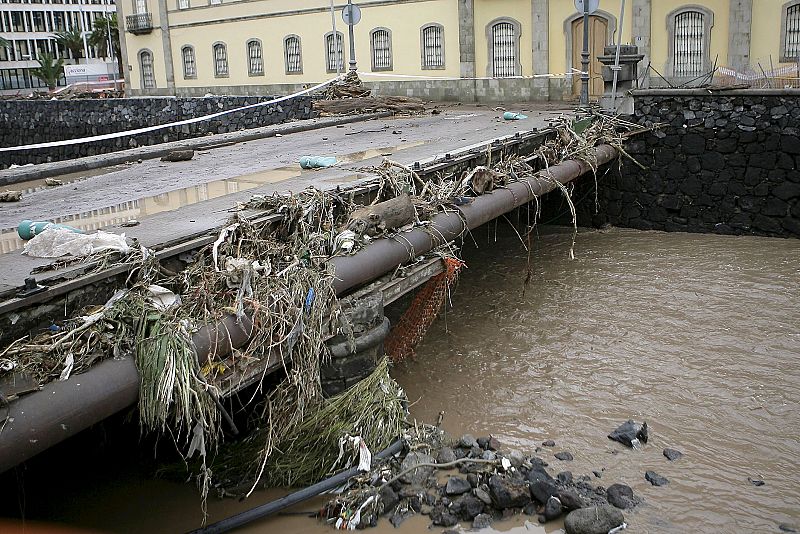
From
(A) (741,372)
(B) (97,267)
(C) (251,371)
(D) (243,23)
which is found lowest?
(A) (741,372)

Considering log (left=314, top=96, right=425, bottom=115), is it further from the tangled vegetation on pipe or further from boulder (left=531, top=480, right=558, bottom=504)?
boulder (left=531, top=480, right=558, bottom=504)

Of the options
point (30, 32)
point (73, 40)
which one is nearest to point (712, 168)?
point (73, 40)

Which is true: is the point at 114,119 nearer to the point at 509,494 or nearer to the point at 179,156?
the point at 179,156

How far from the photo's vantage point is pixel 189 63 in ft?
114

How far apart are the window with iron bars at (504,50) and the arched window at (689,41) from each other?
4.55 meters

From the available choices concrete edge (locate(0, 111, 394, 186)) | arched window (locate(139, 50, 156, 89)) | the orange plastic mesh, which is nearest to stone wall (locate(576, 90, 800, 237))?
concrete edge (locate(0, 111, 394, 186))

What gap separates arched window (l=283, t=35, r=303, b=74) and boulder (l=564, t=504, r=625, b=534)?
26244 millimetres

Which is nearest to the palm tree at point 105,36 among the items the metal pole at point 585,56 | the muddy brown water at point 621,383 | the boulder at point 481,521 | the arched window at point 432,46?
the arched window at point 432,46

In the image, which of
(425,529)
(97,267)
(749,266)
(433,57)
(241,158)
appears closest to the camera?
(97,267)

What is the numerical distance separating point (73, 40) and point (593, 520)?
5612cm

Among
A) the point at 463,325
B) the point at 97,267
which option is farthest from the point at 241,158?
the point at 97,267

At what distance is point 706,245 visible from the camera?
559 inches

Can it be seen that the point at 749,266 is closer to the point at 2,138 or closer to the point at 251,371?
the point at 251,371

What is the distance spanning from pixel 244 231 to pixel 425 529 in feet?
8.45
